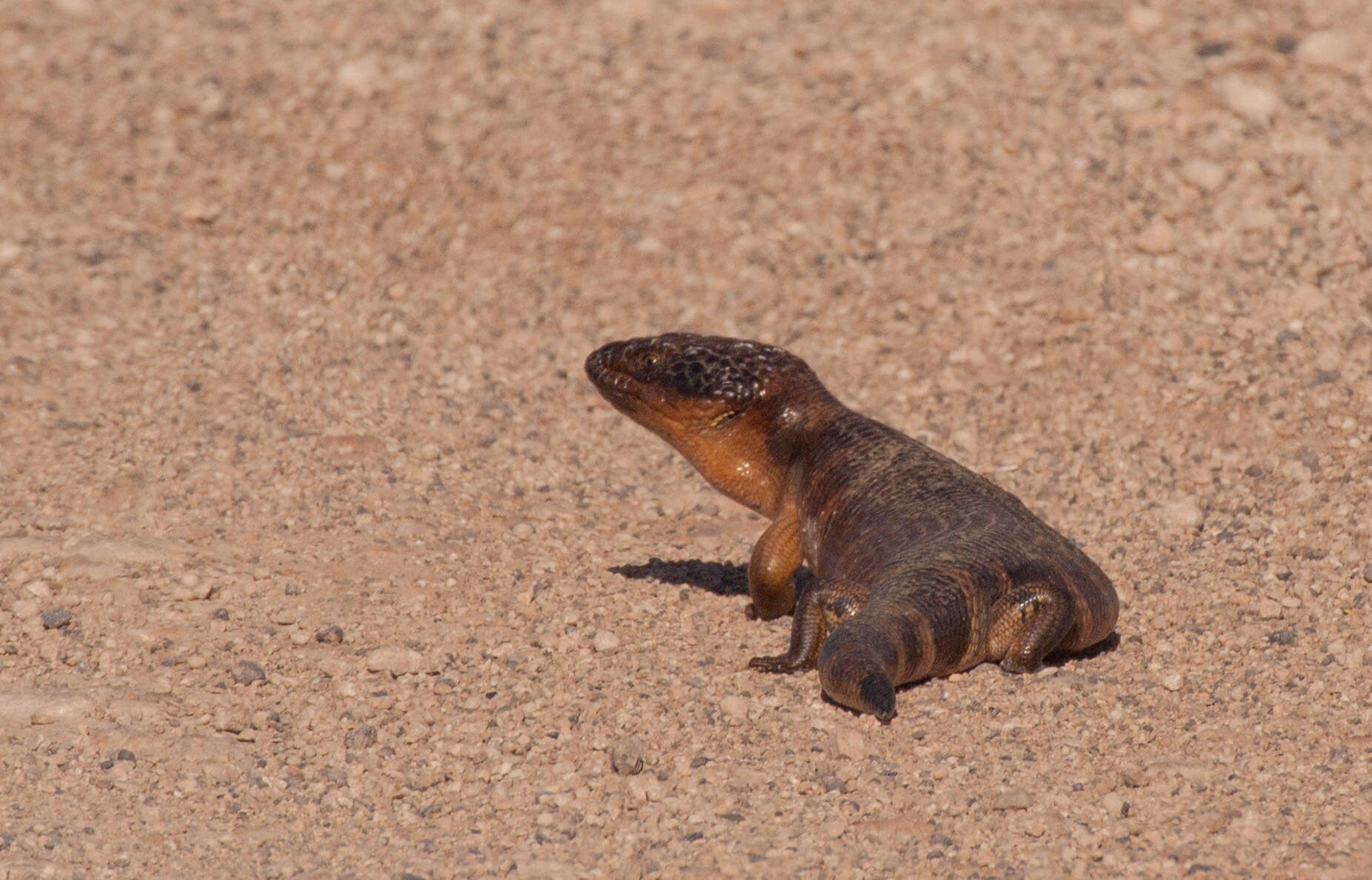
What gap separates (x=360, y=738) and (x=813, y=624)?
1.92 m

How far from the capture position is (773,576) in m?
7.55

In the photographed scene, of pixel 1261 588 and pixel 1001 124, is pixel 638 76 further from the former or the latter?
pixel 1261 588

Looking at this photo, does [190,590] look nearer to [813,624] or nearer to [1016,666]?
[813,624]

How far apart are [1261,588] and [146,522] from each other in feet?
17.9

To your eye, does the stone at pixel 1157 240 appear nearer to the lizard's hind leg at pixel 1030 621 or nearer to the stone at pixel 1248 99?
the stone at pixel 1248 99

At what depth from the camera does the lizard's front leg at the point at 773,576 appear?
7.54 m

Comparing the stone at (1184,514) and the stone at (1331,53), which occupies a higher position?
the stone at (1331,53)

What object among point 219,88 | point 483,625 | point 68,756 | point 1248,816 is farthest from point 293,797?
point 219,88

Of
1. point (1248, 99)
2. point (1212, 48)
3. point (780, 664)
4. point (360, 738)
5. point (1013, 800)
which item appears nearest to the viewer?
point (1013, 800)

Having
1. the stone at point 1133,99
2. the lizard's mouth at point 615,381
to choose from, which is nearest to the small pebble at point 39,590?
the lizard's mouth at point 615,381

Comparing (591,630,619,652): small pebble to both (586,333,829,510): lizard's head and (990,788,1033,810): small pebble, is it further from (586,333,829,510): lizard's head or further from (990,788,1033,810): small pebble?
(990,788,1033,810): small pebble

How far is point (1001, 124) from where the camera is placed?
11.5 metres

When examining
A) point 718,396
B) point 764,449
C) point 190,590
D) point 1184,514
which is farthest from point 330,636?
point 1184,514

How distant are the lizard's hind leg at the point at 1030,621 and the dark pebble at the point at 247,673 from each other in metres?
3.06
